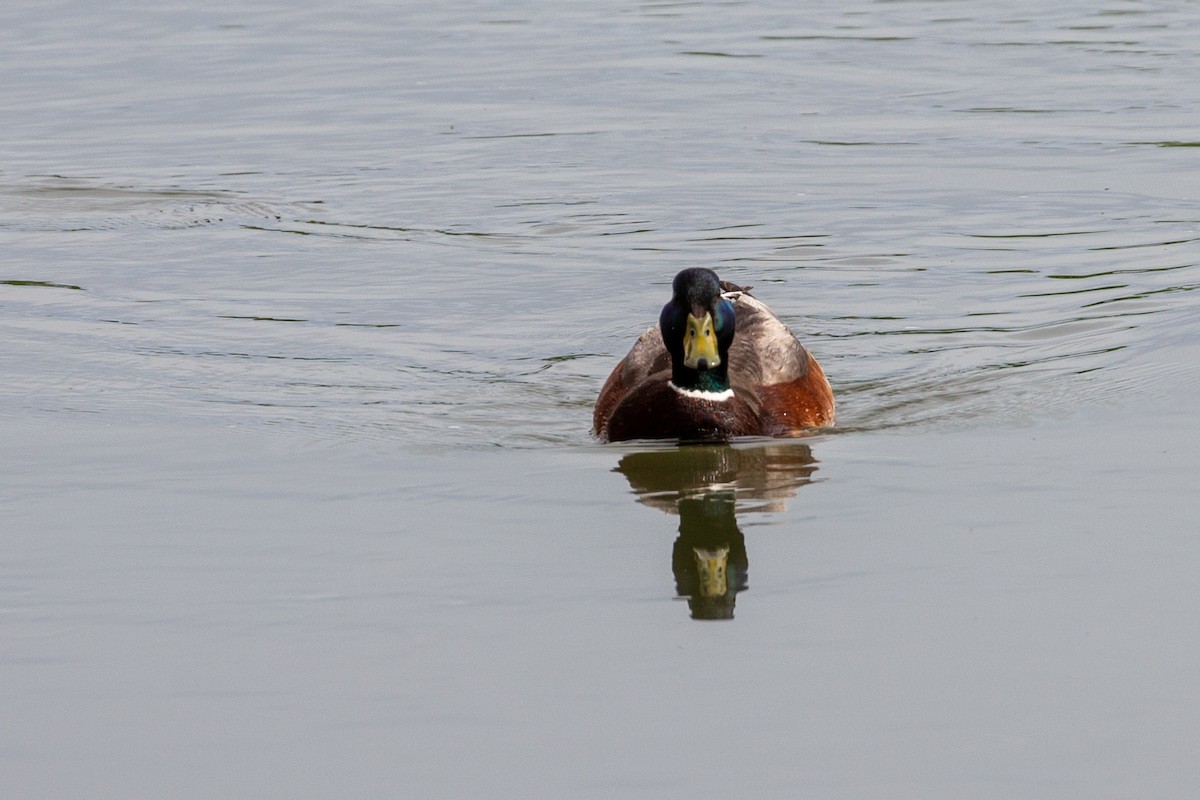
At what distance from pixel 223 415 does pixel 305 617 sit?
3692 mm

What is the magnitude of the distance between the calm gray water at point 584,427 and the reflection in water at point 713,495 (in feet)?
0.09

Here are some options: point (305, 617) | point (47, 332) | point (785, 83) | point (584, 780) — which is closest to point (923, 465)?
point (305, 617)

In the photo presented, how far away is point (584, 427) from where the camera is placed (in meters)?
10.5

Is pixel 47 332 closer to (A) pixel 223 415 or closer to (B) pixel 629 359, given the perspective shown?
(A) pixel 223 415

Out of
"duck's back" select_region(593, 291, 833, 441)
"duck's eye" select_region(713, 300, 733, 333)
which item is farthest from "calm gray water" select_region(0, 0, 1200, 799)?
"duck's eye" select_region(713, 300, 733, 333)

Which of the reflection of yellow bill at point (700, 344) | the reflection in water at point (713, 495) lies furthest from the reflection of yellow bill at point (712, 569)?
the reflection of yellow bill at point (700, 344)

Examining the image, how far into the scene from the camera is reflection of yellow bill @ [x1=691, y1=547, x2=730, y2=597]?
6949 mm

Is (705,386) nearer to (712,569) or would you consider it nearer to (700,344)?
(700,344)

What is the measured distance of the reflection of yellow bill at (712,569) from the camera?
695 centimetres

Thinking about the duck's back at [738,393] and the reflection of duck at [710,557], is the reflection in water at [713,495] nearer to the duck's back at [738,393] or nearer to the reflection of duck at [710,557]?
the reflection of duck at [710,557]

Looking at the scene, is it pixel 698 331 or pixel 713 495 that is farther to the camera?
pixel 698 331

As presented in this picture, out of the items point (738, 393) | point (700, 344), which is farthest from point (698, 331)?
point (738, 393)

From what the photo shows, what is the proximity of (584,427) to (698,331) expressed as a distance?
45.1 inches

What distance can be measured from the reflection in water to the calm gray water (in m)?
0.03
